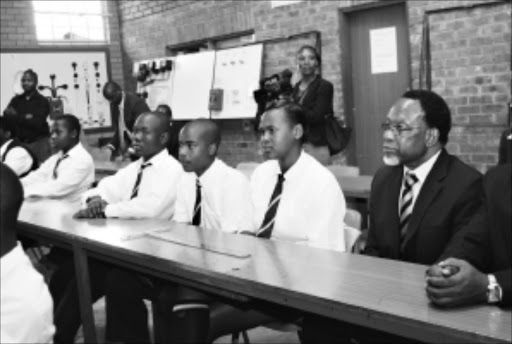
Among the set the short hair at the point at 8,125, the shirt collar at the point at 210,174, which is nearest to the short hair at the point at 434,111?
the shirt collar at the point at 210,174

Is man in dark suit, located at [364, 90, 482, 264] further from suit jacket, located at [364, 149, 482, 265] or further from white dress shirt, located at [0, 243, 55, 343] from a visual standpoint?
white dress shirt, located at [0, 243, 55, 343]

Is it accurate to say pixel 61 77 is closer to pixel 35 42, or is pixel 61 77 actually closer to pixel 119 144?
pixel 35 42

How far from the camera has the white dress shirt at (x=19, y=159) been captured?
227 inches

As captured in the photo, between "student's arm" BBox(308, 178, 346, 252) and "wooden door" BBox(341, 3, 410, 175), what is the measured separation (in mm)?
3341

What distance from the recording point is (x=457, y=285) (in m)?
1.59

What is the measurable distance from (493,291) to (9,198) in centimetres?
129

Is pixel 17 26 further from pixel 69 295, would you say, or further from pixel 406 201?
pixel 406 201

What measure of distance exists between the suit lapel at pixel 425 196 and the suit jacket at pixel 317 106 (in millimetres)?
2650

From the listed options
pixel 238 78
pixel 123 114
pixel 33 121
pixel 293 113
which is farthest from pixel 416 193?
pixel 33 121

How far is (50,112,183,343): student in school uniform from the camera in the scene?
3.32 meters

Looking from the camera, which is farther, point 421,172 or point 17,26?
point 17,26

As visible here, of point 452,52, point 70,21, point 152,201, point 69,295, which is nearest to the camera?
point 69,295

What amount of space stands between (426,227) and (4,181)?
1399 millimetres

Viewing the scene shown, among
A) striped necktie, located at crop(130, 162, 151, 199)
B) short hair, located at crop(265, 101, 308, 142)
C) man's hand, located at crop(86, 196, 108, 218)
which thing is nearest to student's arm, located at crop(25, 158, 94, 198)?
striped necktie, located at crop(130, 162, 151, 199)
